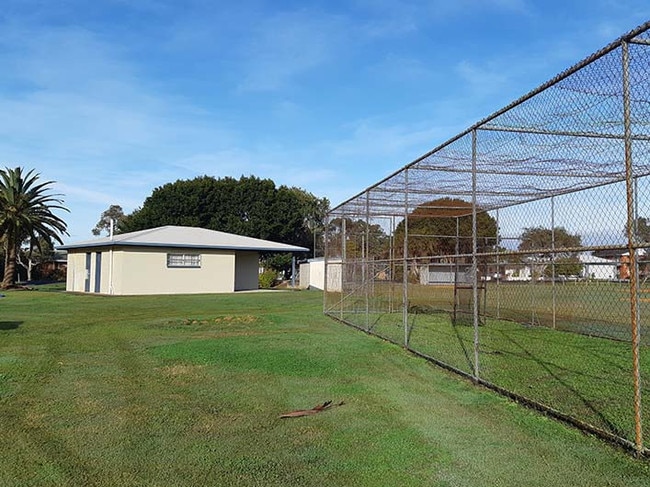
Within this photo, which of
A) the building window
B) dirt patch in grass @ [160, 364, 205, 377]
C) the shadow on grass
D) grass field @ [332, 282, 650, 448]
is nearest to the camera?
the shadow on grass

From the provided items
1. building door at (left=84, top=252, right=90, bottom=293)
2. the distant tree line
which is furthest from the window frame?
the distant tree line

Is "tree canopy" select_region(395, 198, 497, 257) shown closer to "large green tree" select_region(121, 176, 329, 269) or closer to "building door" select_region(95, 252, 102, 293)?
"building door" select_region(95, 252, 102, 293)

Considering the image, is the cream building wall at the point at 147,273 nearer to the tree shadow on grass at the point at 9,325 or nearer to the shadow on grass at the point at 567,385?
the tree shadow on grass at the point at 9,325

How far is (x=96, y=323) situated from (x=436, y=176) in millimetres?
7890

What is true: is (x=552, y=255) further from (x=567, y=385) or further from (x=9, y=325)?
(x=9, y=325)

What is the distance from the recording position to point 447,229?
20.3 metres

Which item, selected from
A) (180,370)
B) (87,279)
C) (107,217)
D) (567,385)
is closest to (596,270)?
(567,385)

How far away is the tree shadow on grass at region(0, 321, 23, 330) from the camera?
10.3 metres

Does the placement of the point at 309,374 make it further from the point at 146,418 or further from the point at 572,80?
the point at 572,80

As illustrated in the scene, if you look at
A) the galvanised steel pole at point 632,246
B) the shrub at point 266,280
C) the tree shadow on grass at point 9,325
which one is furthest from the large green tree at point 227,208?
the galvanised steel pole at point 632,246

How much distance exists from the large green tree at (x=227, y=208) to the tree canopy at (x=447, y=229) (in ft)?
70.9

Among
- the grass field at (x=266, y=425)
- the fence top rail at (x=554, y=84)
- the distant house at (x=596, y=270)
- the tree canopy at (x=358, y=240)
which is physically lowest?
the grass field at (x=266, y=425)

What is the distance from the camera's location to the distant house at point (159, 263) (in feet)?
78.1

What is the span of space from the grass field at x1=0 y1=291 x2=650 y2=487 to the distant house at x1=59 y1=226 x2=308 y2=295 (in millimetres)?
16466
